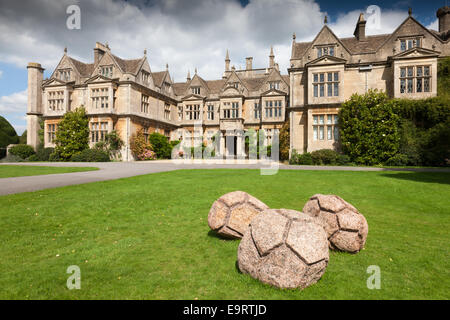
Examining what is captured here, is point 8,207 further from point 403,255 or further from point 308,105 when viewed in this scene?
point 308,105

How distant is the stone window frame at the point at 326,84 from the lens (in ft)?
77.6

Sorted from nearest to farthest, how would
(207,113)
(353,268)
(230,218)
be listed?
(353,268) < (230,218) < (207,113)

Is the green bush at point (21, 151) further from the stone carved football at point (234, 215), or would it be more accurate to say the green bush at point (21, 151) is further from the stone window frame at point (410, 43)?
the stone window frame at point (410, 43)

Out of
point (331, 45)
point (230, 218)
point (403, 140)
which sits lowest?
point (230, 218)

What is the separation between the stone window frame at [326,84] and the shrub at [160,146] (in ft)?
66.9

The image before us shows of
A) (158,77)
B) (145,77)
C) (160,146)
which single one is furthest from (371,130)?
(158,77)

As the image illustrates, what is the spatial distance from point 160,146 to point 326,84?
22.1 m

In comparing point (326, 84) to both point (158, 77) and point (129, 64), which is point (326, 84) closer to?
point (129, 64)

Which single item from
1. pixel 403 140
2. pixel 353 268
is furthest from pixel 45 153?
pixel 403 140

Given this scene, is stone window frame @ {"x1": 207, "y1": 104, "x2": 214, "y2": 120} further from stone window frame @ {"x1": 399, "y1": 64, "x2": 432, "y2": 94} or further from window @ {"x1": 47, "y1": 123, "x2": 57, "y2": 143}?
stone window frame @ {"x1": 399, "y1": 64, "x2": 432, "y2": 94}
